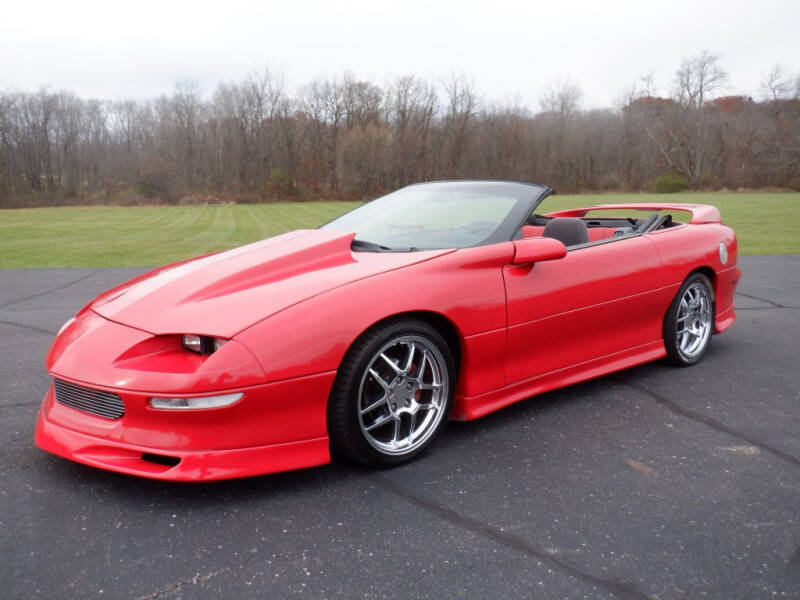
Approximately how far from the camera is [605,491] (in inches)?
98.7

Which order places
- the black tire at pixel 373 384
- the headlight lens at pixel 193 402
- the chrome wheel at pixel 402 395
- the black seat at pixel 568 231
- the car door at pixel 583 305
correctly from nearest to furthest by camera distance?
the headlight lens at pixel 193 402 < the black tire at pixel 373 384 < the chrome wheel at pixel 402 395 < the car door at pixel 583 305 < the black seat at pixel 568 231

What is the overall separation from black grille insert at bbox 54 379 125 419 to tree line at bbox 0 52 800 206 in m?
50.0

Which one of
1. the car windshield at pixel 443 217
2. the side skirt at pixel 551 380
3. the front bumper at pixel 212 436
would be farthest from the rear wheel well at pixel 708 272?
the front bumper at pixel 212 436

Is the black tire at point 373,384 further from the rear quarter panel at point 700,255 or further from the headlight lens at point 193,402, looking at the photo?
the rear quarter panel at point 700,255

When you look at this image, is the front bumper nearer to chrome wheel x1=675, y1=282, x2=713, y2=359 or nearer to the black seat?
the black seat

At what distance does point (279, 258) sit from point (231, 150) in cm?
5608

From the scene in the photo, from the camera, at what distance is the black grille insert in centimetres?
235

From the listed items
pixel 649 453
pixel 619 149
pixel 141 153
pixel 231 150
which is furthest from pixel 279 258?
pixel 619 149

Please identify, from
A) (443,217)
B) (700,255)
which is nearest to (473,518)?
(443,217)

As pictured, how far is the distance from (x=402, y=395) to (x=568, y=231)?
157 centimetres

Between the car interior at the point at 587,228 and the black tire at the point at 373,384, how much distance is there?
0.88 metres

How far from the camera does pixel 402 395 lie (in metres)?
2.74

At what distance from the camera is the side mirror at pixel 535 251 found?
10.1 feet

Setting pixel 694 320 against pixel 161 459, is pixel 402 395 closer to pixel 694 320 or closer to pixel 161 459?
pixel 161 459
